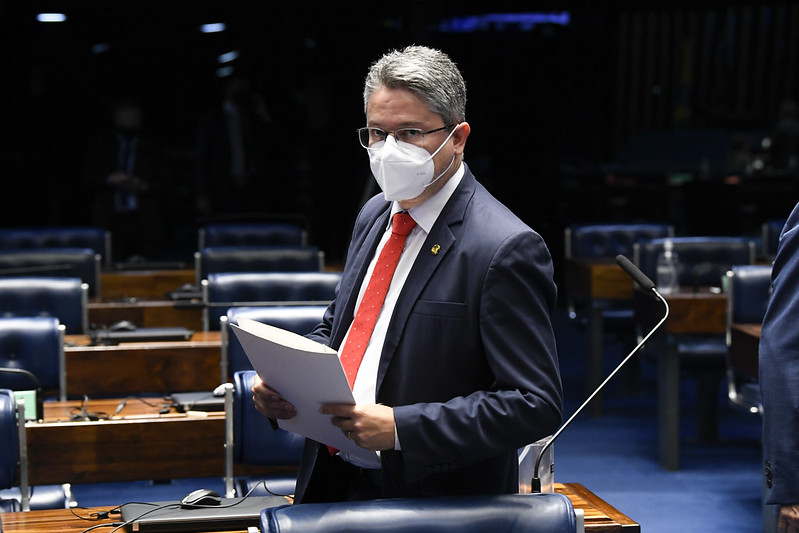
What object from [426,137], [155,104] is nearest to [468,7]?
[155,104]

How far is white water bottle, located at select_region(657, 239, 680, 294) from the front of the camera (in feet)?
18.7

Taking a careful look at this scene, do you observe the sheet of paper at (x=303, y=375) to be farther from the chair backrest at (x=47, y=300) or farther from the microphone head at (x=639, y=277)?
the chair backrest at (x=47, y=300)

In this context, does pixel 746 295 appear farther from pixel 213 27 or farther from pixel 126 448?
pixel 213 27

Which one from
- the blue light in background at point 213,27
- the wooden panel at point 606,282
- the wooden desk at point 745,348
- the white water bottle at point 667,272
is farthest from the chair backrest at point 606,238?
the blue light in background at point 213,27

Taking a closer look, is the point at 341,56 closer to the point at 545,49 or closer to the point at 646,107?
the point at 545,49

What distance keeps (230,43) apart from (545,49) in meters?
4.27

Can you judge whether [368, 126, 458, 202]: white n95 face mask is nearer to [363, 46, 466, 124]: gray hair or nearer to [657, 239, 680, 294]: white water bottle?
[363, 46, 466, 124]: gray hair

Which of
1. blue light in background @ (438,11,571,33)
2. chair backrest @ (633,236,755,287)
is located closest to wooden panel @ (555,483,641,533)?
chair backrest @ (633,236,755,287)

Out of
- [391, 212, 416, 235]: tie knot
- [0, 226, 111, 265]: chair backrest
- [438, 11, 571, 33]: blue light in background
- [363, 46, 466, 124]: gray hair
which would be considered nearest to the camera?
[363, 46, 466, 124]: gray hair

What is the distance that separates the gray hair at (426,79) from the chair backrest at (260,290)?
2.92 metres

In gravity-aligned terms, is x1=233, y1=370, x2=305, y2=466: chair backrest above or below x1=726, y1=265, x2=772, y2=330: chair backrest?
below

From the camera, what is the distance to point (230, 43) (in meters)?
13.9

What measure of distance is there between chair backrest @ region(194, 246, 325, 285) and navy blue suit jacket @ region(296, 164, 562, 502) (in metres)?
3.72

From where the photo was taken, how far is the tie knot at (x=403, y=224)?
2.05 m
